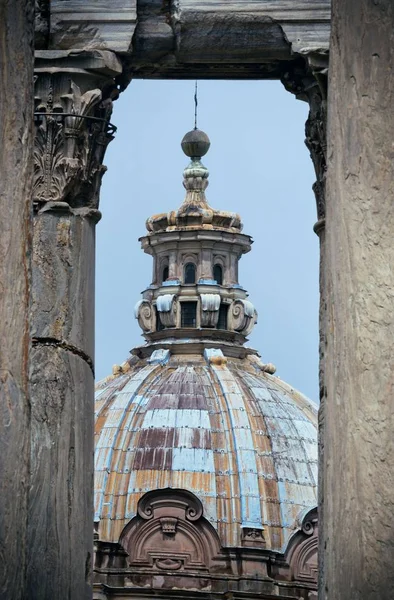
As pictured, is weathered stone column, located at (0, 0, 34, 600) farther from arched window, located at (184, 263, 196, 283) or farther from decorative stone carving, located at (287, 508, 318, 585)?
arched window, located at (184, 263, 196, 283)

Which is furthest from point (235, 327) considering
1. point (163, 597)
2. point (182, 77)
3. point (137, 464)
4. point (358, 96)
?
point (358, 96)

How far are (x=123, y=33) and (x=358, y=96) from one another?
658cm

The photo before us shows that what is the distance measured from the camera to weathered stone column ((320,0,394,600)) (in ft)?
67.4

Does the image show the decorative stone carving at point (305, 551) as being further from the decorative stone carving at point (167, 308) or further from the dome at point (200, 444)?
the decorative stone carving at point (167, 308)

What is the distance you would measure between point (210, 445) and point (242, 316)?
6816 mm

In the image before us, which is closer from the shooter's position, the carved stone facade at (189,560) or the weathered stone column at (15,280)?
the weathered stone column at (15,280)

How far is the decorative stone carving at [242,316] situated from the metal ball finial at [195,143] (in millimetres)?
5968

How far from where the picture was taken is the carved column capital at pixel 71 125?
26.9 m

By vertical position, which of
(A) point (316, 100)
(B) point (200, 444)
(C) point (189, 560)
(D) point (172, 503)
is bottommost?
(A) point (316, 100)

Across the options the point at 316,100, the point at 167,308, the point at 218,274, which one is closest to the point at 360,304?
the point at 316,100

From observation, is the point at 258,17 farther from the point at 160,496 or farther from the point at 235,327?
the point at 235,327

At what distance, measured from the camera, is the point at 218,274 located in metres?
99.4

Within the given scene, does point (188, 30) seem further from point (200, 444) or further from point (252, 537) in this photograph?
point (200, 444)

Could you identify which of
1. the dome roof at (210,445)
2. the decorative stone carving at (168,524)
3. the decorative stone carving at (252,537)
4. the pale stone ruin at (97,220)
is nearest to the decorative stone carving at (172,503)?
the decorative stone carving at (168,524)
